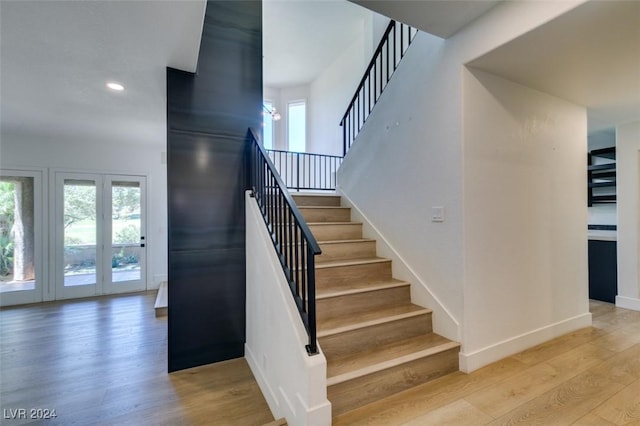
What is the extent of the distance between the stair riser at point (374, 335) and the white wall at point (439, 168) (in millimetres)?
290

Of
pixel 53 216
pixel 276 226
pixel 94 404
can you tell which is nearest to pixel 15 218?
pixel 53 216

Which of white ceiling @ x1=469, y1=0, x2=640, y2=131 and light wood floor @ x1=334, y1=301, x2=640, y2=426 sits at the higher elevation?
white ceiling @ x1=469, y1=0, x2=640, y2=131

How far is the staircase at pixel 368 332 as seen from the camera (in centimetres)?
198

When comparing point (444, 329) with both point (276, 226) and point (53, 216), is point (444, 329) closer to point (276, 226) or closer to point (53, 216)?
point (276, 226)

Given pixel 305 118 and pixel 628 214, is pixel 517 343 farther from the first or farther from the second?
pixel 305 118

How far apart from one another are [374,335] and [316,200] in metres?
2.06

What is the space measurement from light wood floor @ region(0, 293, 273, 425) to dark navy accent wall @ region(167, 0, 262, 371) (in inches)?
12.6

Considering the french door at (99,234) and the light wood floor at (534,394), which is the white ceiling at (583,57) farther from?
the french door at (99,234)

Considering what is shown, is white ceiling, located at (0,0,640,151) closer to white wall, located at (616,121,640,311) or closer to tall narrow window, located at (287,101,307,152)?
white wall, located at (616,121,640,311)

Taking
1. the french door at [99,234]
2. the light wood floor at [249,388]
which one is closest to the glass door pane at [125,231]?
the french door at [99,234]

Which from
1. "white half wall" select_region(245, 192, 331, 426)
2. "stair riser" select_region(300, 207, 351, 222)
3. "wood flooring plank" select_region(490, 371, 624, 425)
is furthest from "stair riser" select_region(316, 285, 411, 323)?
"stair riser" select_region(300, 207, 351, 222)

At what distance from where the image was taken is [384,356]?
219 cm

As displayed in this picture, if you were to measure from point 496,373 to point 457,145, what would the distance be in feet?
6.15

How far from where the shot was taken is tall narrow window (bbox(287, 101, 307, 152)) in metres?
7.80
